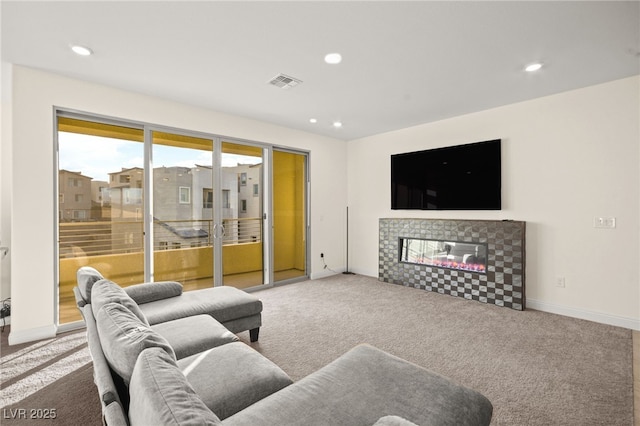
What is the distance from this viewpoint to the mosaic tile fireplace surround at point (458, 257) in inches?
151

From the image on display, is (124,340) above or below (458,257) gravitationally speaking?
above

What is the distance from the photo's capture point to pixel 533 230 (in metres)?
3.87

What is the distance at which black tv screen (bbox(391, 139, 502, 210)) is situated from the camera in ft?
13.7

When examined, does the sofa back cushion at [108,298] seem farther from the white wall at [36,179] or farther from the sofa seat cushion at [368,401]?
the white wall at [36,179]

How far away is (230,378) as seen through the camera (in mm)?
1510

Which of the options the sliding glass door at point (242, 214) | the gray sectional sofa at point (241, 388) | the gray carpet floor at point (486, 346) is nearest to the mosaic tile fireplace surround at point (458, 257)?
the gray carpet floor at point (486, 346)

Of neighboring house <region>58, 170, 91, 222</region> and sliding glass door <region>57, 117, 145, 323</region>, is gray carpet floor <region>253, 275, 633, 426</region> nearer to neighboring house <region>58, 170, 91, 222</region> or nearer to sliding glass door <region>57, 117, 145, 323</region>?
sliding glass door <region>57, 117, 145, 323</region>

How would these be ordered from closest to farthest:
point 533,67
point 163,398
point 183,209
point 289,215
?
point 163,398
point 533,67
point 183,209
point 289,215

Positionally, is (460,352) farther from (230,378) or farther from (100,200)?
(100,200)

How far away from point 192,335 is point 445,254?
3.79 metres

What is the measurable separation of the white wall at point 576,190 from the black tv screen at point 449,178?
5.7 inches

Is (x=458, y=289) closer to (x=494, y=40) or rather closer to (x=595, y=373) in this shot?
(x=595, y=373)

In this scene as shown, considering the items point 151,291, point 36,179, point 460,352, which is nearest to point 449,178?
point 460,352

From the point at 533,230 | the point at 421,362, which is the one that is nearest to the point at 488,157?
the point at 533,230
